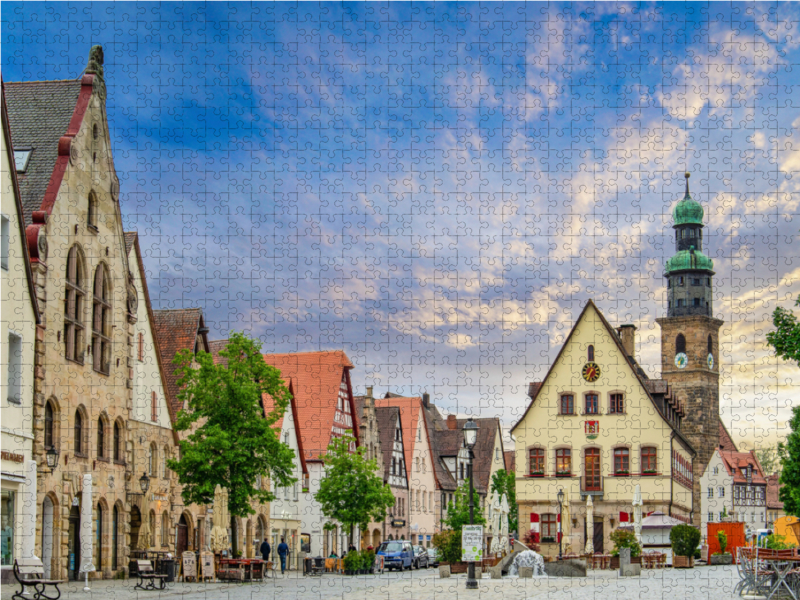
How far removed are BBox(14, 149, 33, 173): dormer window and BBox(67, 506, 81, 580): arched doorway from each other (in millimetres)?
11094

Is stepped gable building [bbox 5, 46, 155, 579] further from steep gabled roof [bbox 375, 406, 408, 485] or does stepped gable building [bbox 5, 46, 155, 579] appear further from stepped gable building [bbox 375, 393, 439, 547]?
stepped gable building [bbox 375, 393, 439, 547]

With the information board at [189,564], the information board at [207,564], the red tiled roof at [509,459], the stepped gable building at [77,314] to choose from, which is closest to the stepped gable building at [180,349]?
the stepped gable building at [77,314]

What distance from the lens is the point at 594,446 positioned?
216 ft

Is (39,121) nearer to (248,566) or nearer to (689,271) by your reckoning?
(248,566)

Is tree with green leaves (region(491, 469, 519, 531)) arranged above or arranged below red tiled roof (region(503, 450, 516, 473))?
below

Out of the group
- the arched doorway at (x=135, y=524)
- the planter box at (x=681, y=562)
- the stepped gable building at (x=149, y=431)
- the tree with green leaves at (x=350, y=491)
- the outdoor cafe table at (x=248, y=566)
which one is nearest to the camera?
the outdoor cafe table at (x=248, y=566)

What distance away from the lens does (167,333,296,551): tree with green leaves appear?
134ft

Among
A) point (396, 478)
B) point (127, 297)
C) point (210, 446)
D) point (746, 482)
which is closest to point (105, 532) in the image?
point (210, 446)

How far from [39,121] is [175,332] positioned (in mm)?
14938

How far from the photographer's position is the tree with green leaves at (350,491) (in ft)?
188

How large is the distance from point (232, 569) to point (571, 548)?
31.0 meters

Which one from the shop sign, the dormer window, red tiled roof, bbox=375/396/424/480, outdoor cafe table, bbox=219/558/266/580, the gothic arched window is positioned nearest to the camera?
the shop sign

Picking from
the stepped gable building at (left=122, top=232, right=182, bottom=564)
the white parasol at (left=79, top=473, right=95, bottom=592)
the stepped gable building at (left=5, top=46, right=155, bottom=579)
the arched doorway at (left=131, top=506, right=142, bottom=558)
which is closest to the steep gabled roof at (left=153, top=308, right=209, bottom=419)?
the stepped gable building at (left=122, top=232, right=182, bottom=564)

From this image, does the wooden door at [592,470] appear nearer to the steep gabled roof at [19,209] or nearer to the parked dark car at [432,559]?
the parked dark car at [432,559]
